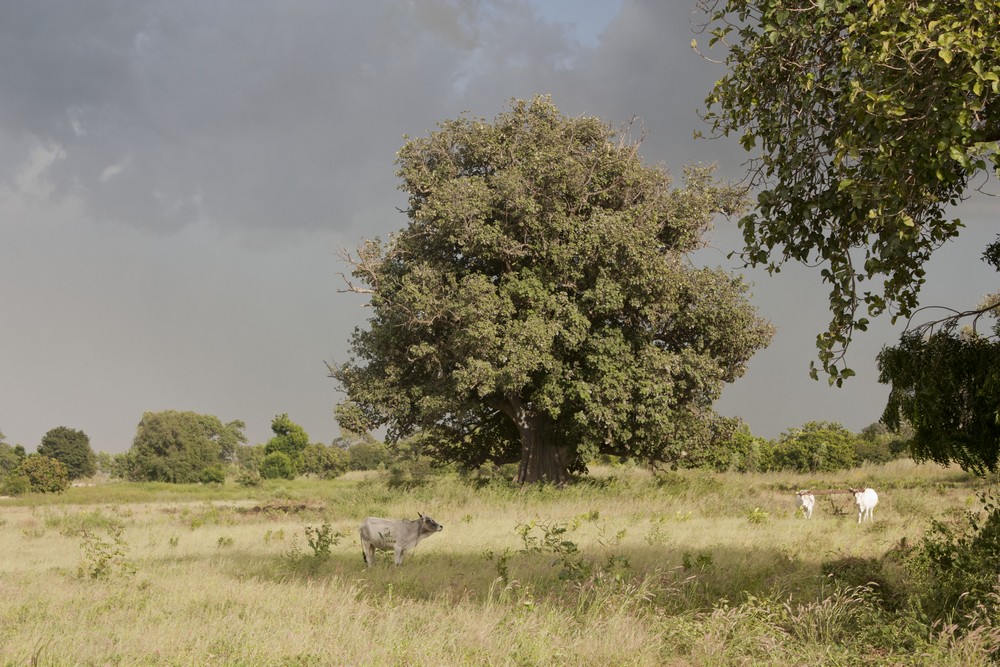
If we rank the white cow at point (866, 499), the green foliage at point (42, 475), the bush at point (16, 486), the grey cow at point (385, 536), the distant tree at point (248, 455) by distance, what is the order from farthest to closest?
1. the distant tree at point (248, 455)
2. the green foliage at point (42, 475)
3. the bush at point (16, 486)
4. the white cow at point (866, 499)
5. the grey cow at point (385, 536)

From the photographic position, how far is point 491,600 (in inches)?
407

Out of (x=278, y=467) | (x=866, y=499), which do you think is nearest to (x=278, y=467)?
(x=278, y=467)

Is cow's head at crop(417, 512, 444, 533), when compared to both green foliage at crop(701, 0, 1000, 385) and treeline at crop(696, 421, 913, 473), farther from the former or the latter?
treeline at crop(696, 421, 913, 473)

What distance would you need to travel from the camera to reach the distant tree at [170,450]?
8669 centimetres

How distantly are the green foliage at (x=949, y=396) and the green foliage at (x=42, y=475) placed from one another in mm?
58982

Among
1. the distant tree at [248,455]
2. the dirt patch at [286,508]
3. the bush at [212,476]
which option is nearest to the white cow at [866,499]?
the dirt patch at [286,508]

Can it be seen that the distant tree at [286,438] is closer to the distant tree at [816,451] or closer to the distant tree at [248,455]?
the distant tree at [248,455]

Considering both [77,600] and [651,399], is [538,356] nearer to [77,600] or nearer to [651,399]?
[651,399]

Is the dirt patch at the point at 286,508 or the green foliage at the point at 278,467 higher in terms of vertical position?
the green foliage at the point at 278,467

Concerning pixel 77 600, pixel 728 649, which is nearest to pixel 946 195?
pixel 728 649

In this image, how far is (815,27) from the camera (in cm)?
917

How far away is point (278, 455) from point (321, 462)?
5.09 meters

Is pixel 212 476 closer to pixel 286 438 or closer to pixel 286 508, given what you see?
pixel 286 438

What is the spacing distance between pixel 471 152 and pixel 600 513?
1417cm
